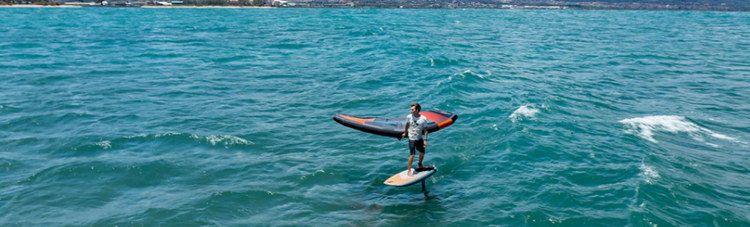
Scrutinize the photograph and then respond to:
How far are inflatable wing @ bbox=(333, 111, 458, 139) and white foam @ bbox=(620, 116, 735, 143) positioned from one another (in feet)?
35.5

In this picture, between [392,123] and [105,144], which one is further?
[105,144]

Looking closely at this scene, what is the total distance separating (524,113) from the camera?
1142 inches

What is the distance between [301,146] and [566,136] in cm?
1257

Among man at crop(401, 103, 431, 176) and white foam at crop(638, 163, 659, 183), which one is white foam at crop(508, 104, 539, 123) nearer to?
white foam at crop(638, 163, 659, 183)

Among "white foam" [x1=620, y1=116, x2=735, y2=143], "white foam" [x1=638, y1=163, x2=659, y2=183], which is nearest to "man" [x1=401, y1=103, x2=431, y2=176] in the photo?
"white foam" [x1=638, y1=163, x2=659, y2=183]

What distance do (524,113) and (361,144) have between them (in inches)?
383

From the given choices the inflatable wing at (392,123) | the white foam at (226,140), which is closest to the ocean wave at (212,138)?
the white foam at (226,140)

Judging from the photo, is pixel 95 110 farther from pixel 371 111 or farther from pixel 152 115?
pixel 371 111

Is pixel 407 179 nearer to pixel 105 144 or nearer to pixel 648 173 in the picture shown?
pixel 648 173

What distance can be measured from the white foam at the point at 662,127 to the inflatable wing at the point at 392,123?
10.8 m

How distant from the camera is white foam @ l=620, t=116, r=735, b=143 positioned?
2583 cm

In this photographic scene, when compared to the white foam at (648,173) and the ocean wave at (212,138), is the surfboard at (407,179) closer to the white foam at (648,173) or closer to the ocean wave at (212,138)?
the white foam at (648,173)

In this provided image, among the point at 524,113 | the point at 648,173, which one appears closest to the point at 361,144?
the point at 524,113

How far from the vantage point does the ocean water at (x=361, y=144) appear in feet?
57.9
